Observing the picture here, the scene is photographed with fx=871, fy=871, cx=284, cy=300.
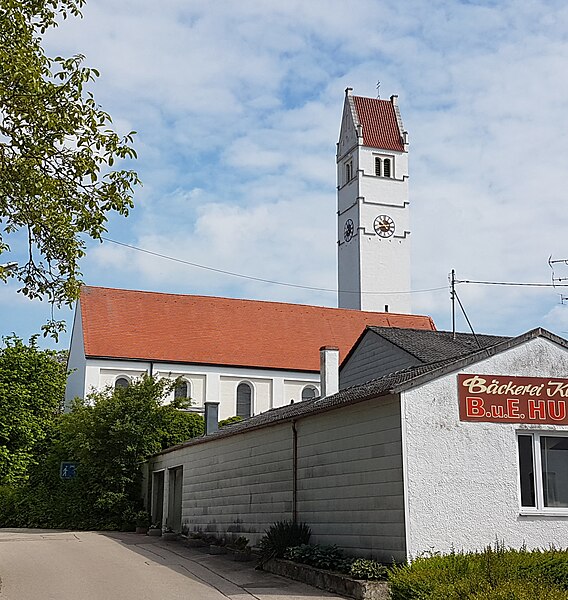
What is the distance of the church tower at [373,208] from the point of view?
6969cm

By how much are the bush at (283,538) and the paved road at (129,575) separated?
503mm

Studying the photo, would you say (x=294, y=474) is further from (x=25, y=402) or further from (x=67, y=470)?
(x=25, y=402)

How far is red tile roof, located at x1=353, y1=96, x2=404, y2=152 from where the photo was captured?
2995 inches

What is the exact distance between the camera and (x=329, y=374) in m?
22.3

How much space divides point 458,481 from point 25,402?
26823mm

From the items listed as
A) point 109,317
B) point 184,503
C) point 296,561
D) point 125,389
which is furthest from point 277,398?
point 296,561

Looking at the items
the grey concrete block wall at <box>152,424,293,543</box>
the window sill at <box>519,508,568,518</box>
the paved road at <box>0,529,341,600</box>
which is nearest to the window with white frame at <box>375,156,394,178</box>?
the grey concrete block wall at <box>152,424,293,543</box>

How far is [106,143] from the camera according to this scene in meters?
12.6

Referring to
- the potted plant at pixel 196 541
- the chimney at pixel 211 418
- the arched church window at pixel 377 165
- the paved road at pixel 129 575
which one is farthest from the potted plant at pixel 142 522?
the arched church window at pixel 377 165

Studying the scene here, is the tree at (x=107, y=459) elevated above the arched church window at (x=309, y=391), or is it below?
below

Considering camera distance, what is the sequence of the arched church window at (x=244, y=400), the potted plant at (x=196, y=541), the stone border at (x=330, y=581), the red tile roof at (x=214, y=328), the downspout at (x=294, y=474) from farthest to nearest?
1. the arched church window at (x=244, y=400)
2. the red tile roof at (x=214, y=328)
3. the potted plant at (x=196, y=541)
4. the downspout at (x=294, y=474)
5. the stone border at (x=330, y=581)

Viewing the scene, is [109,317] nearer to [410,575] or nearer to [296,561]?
[296,561]

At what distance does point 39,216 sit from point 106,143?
4.94 ft

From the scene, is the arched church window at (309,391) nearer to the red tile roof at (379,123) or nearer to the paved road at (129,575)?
the paved road at (129,575)
